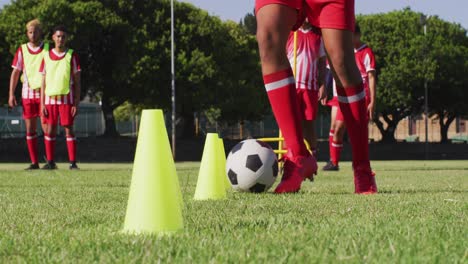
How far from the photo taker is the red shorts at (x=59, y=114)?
13.3 metres

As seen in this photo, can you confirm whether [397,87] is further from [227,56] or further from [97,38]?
[97,38]

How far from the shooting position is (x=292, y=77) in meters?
5.79

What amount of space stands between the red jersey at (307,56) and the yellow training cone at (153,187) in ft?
22.9

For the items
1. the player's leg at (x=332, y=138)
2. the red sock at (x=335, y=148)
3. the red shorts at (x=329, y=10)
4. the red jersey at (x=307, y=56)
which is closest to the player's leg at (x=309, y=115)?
the red jersey at (x=307, y=56)

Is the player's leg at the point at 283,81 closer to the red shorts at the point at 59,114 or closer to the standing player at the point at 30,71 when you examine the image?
A: the red shorts at the point at 59,114

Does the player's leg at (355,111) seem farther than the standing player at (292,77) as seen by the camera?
Yes

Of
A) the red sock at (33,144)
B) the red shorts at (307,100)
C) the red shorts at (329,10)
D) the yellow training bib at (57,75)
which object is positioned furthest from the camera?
the red sock at (33,144)

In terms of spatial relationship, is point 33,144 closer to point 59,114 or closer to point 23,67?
point 59,114

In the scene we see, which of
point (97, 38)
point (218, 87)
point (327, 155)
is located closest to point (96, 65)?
point (97, 38)

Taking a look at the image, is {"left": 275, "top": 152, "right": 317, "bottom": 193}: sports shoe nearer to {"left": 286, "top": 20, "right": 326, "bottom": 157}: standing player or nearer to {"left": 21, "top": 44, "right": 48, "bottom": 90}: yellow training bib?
{"left": 286, "top": 20, "right": 326, "bottom": 157}: standing player

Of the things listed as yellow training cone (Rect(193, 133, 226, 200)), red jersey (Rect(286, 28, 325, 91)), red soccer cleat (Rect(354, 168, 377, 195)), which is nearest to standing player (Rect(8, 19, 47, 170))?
red jersey (Rect(286, 28, 325, 91))

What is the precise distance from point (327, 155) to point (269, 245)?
39.2 m

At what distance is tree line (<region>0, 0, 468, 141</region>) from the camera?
136 ft

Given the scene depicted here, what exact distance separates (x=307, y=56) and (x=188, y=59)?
110 feet
